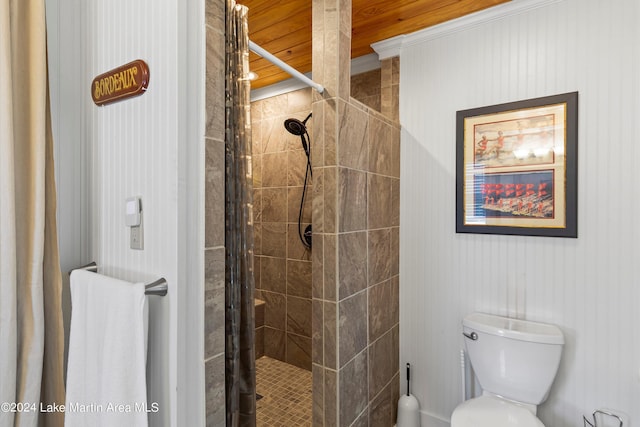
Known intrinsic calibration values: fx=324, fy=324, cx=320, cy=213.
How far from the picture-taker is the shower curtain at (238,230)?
105 cm

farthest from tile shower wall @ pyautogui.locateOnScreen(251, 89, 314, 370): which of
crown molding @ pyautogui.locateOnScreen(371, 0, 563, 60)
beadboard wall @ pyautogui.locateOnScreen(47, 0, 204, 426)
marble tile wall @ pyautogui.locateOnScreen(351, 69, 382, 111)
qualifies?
beadboard wall @ pyautogui.locateOnScreen(47, 0, 204, 426)

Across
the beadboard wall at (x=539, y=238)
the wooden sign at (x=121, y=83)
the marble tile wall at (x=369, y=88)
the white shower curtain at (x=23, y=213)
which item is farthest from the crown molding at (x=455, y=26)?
the white shower curtain at (x=23, y=213)

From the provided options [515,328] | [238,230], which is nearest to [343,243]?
[238,230]

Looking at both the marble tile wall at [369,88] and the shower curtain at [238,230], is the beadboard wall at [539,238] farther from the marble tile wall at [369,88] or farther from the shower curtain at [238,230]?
the shower curtain at [238,230]

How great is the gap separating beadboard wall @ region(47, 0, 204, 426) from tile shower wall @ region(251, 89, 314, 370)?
1.79 m

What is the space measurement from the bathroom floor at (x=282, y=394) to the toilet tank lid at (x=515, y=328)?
4.04 feet

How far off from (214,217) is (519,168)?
163cm

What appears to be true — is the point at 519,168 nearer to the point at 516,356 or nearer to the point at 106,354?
the point at 516,356

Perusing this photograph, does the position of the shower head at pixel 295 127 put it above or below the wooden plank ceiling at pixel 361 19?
below

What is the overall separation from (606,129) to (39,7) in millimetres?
2233

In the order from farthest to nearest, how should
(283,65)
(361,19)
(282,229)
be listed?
(282,229)
(361,19)
(283,65)

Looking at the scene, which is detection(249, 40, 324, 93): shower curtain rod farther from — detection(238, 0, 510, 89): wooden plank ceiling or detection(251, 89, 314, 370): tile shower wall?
detection(251, 89, 314, 370): tile shower wall

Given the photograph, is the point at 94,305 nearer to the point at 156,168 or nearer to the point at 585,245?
the point at 156,168

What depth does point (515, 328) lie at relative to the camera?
1642 mm
